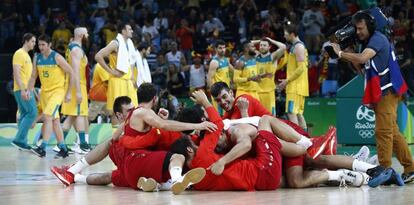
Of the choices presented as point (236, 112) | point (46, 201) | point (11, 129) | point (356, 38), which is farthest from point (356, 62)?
point (11, 129)

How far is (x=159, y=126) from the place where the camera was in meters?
11.4

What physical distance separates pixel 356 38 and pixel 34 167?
5.58 m

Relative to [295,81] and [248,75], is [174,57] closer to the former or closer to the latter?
[248,75]

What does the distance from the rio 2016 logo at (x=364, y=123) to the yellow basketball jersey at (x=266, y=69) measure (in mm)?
1902

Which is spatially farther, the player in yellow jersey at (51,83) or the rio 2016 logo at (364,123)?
the rio 2016 logo at (364,123)

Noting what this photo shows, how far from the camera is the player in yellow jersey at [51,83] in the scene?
17.4m

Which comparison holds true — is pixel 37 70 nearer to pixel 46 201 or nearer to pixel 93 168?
pixel 93 168

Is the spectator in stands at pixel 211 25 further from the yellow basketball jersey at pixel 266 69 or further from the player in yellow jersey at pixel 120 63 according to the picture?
the player in yellow jersey at pixel 120 63

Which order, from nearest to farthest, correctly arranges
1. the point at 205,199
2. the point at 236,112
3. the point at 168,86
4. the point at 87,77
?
the point at 205,199, the point at 236,112, the point at 87,77, the point at 168,86

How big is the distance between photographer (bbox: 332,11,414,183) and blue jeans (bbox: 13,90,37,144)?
25.6 ft

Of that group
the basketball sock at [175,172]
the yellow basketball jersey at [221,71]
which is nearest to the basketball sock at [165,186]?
the basketball sock at [175,172]

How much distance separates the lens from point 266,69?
64.7ft

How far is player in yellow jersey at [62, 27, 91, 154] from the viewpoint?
58.3ft

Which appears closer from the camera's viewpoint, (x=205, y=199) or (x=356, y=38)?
(x=205, y=199)
